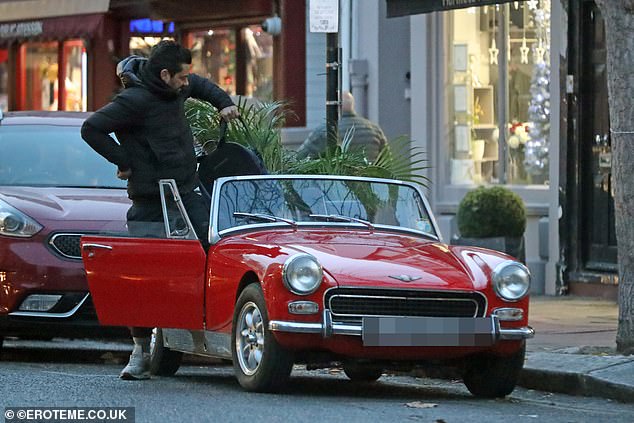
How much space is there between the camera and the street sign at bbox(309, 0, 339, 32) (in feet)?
40.3

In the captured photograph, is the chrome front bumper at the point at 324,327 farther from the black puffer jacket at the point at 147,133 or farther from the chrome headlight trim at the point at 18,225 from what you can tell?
the chrome headlight trim at the point at 18,225

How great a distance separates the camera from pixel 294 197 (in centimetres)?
980

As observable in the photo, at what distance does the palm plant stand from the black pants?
4.80 feet

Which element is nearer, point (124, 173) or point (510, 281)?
point (510, 281)

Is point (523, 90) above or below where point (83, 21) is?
below

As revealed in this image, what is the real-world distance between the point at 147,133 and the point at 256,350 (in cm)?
169

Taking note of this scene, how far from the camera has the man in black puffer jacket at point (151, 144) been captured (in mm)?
9719

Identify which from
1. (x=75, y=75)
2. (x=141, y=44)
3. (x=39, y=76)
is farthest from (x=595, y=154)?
(x=39, y=76)

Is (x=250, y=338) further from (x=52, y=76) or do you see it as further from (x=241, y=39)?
(x=52, y=76)

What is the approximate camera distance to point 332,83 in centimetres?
1254

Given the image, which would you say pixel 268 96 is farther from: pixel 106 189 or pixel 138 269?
pixel 138 269

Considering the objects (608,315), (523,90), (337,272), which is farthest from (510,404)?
(523,90)

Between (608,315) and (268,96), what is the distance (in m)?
9.13

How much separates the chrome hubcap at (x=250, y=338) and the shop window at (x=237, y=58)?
42.6ft
